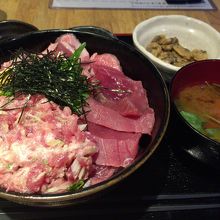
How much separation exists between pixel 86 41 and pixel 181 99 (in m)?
0.58

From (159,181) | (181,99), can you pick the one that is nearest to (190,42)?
(181,99)

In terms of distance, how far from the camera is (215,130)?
151 centimetres

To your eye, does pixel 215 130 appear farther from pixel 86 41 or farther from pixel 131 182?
pixel 86 41

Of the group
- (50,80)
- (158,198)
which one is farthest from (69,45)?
(158,198)

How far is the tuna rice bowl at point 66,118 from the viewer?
46.5 inches

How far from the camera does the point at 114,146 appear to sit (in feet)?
4.50

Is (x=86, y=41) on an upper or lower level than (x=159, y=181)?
upper

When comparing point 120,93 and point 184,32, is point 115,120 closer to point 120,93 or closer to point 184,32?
point 120,93

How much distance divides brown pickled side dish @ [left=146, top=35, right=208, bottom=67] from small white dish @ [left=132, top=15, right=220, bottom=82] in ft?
0.18

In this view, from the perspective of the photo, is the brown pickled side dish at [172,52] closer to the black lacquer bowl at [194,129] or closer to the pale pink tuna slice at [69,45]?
the black lacquer bowl at [194,129]

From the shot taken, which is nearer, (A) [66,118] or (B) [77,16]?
(A) [66,118]

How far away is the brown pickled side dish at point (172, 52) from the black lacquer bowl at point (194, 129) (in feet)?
0.86

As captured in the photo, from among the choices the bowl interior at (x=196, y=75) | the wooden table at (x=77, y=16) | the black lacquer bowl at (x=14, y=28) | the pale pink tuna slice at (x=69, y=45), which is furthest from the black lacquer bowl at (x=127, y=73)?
the wooden table at (x=77, y=16)

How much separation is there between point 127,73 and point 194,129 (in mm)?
512
